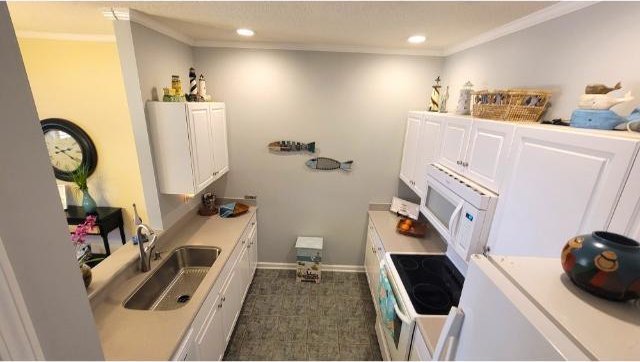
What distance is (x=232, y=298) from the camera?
7.25ft

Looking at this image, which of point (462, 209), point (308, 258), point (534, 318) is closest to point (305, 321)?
point (308, 258)

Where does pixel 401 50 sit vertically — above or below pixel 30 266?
above

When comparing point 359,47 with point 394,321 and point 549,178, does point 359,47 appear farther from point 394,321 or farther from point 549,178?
point 394,321

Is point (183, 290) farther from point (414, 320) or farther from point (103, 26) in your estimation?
point (103, 26)

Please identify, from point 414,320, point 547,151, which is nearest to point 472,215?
point 547,151

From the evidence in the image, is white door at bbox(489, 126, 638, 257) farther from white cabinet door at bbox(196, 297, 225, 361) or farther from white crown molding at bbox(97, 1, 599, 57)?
white cabinet door at bbox(196, 297, 225, 361)

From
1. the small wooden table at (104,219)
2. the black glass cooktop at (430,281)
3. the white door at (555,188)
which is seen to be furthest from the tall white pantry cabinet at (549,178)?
the small wooden table at (104,219)

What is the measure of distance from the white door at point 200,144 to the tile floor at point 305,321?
138cm

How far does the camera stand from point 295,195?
2977mm

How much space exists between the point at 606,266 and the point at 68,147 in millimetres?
3775

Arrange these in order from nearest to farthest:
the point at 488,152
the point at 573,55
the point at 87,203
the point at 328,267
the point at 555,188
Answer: the point at 555,188 → the point at 573,55 → the point at 488,152 → the point at 87,203 → the point at 328,267

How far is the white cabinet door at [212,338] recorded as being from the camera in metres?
1.59

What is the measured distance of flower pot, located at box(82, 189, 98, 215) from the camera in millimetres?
2680

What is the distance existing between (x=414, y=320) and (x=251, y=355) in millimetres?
1447
